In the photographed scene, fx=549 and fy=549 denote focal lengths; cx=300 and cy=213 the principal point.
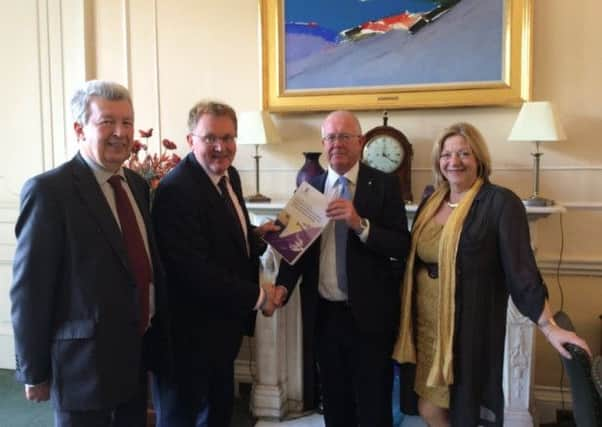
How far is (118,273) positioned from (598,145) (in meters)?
2.30

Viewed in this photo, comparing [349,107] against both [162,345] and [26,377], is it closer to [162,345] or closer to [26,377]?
[162,345]

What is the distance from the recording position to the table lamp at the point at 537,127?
8.04 feet

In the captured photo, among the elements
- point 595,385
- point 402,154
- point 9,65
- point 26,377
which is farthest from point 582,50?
point 9,65

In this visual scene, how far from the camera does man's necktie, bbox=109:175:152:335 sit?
5.17 ft

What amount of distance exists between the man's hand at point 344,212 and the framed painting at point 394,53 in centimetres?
117

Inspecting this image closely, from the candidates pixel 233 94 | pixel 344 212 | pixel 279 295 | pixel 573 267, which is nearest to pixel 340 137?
pixel 344 212

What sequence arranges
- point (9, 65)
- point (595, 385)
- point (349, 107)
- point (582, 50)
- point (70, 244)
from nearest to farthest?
point (595, 385) → point (70, 244) → point (582, 50) → point (349, 107) → point (9, 65)

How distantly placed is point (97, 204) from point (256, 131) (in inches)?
54.9

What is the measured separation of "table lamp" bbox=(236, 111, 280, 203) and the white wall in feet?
0.58

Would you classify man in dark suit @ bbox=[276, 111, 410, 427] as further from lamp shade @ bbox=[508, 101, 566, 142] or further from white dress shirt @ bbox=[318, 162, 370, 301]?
lamp shade @ bbox=[508, 101, 566, 142]

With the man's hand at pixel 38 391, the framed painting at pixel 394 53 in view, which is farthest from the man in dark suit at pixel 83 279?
the framed painting at pixel 394 53

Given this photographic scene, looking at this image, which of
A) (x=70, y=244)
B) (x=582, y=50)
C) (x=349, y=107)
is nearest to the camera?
(x=70, y=244)

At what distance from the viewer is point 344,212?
1798 millimetres

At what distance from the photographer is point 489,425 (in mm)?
1862
